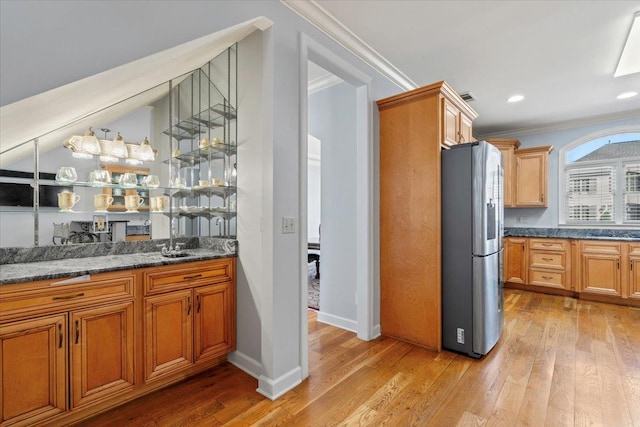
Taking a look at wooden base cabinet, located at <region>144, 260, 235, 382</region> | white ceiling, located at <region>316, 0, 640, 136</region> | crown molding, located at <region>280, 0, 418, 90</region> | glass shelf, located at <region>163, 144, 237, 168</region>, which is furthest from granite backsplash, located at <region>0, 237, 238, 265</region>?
white ceiling, located at <region>316, 0, 640, 136</region>

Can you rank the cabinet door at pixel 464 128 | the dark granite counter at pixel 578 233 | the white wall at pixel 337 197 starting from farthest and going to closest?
the dark granite counter at pixel 578 233, the white wall at pixel 337 197, the cabinet door at pixel 464 128

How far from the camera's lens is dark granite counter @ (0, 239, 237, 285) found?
1.51m

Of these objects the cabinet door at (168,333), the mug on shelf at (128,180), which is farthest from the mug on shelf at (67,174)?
the cabinet door at (168,333)

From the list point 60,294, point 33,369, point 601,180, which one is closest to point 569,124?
point 601,180

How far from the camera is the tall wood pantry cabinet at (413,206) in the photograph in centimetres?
264

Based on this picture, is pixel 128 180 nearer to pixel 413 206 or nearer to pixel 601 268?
pixel 413 206

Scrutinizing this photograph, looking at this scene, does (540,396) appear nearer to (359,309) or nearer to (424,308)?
(424,308)

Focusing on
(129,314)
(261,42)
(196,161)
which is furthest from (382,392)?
(261,42)

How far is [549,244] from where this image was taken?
4500mm

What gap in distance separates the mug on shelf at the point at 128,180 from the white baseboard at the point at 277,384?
A: 1.66 metres

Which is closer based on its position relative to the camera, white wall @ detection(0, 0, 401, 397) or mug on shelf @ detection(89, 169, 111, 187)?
white wall @ detection(0, 0, 401, 397)

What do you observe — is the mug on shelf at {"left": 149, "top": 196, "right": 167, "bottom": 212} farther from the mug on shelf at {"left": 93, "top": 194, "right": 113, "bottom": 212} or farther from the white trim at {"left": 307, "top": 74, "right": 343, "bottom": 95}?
the white trim at {"left": 307, "top": 74, "right": 343, "bottom": 95}

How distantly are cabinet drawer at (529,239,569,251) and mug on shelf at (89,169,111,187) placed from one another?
5366 mm

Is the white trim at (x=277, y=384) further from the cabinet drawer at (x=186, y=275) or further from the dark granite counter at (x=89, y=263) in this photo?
the dark granite counter at (x=89, y=263)
